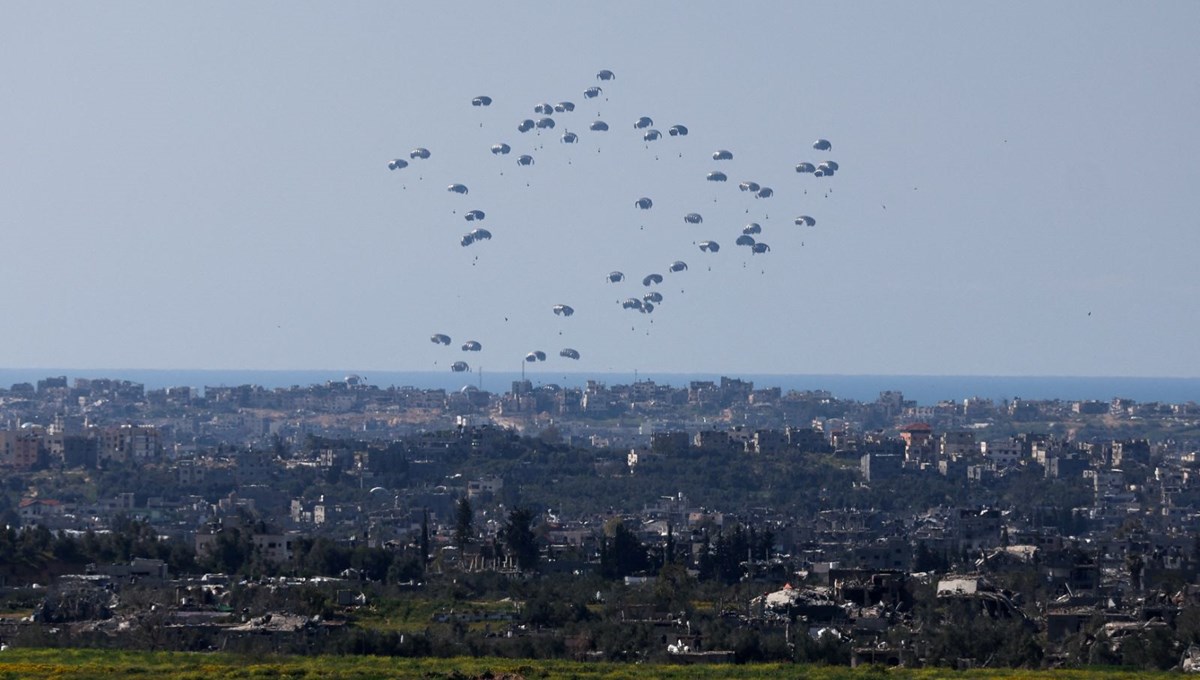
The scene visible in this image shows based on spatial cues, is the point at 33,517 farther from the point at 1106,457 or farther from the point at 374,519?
the point at 1106,457

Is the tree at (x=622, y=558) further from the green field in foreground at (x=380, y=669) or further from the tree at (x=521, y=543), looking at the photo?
the green field in foreground at (x=380, y=669)

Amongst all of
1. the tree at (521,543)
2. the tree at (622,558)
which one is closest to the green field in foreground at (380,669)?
the tree at (622,558)

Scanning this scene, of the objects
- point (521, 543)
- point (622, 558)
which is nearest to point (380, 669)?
point (622, 558)

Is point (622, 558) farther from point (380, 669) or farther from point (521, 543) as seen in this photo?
point (380, 669)

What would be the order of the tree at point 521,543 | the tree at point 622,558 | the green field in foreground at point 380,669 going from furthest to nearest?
the tree at point 521,543 < the tree at point 622,558 < the green field in foreground at point 380,669

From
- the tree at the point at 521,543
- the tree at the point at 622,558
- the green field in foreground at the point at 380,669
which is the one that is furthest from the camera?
the tree at the point at 521,543

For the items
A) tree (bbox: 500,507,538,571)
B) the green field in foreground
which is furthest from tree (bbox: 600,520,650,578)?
the green field in foreground

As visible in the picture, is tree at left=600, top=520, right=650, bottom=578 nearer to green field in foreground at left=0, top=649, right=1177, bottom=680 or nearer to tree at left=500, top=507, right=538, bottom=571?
tree at left=500, top=507, right=538, bottom=571
